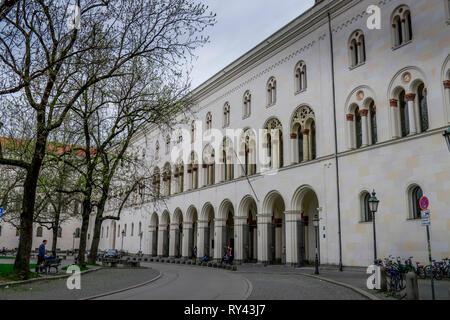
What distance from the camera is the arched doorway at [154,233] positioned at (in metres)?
55.2

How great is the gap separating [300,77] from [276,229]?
12643mm

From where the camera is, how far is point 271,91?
34.9 m

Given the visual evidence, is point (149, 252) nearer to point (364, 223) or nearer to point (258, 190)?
point (258, 190)

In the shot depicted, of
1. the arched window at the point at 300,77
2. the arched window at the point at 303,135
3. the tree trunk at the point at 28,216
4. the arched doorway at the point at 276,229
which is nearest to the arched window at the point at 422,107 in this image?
the arched window at the point at 303,135

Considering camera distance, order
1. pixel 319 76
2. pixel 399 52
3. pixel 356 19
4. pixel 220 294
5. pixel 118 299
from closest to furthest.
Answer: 1. pixel 118 299
2. pixel 220 294
3. pixel 399 52
4. pixel 356 19
5. pixel 319 76

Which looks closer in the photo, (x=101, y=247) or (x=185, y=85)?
(x=185, y=85)

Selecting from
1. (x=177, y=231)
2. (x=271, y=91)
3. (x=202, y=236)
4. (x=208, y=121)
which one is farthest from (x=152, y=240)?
(x=271, y=91)

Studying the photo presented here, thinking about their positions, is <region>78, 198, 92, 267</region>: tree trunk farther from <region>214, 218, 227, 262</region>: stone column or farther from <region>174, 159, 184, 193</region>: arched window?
<region>174, 159, 184, 193</region>: arched window

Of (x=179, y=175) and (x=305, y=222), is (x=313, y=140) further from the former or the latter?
(x=179, y=175)

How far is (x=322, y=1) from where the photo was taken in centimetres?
2948

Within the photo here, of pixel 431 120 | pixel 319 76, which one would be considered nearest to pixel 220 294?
pixel 431 120

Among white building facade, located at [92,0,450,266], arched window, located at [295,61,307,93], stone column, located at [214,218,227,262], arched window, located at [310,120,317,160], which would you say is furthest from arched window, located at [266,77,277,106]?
stone column, located at [214,218,227,262]

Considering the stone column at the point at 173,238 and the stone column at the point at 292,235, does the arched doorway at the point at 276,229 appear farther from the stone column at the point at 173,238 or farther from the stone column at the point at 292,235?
the stone column at the point at 173,238

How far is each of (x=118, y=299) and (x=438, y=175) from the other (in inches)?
626
